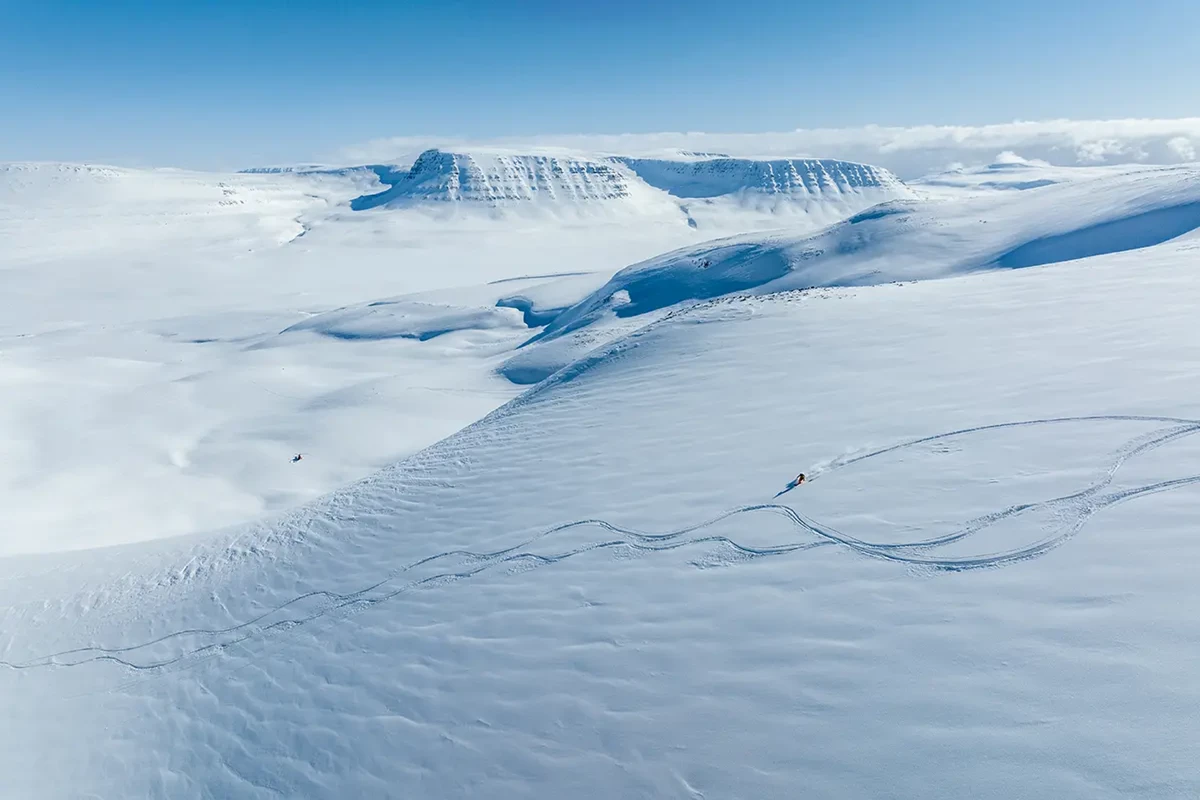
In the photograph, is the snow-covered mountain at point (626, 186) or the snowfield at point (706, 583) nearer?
the snowfield at point (706, 583)

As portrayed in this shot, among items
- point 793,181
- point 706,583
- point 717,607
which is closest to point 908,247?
point 706,583

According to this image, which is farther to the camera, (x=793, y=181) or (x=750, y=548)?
(x=793, y=181)

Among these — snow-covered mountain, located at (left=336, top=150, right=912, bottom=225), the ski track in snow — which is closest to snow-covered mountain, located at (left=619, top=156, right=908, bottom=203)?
snow-covered mountain, located at (left=336, top=150, right=912, bottom=225)

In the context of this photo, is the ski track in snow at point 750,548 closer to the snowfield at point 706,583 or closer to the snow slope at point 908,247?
the snowfield at point 706,583

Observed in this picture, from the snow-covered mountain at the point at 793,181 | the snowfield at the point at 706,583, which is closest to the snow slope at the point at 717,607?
the snowfield at the point at 706,583

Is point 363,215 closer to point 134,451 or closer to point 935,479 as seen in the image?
point 134,451

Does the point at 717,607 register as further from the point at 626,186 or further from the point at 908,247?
the point at 626,186
